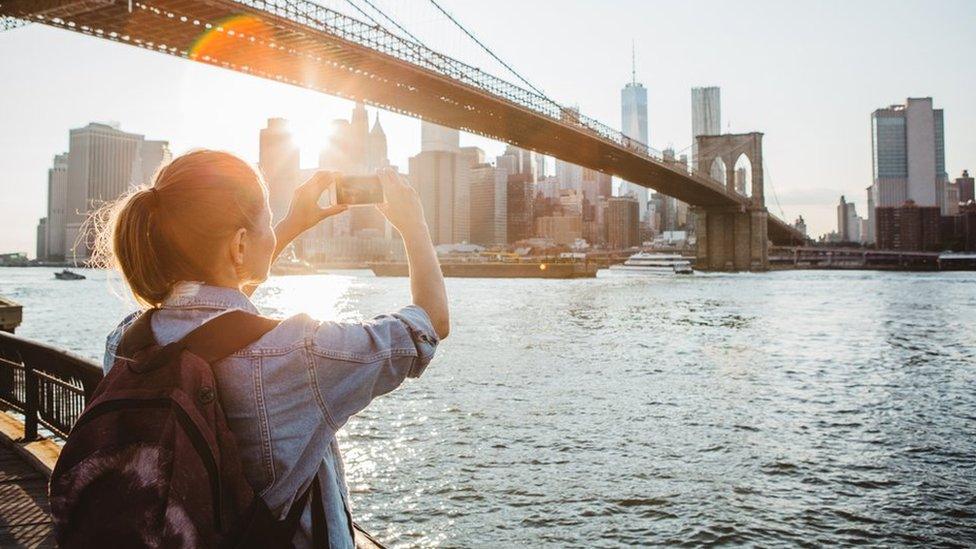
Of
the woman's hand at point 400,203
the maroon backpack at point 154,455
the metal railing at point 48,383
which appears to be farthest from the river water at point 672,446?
the metal railing at point 48,383

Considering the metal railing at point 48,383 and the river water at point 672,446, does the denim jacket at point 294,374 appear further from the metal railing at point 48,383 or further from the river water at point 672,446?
the metal railing at point 48,383

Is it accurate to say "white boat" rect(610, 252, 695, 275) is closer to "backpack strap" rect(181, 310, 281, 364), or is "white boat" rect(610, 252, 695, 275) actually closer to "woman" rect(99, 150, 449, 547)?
"woman" rect(99, 150, 449, 547)

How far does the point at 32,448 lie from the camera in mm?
4270

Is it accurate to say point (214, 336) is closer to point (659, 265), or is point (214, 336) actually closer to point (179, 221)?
point (179, 221)

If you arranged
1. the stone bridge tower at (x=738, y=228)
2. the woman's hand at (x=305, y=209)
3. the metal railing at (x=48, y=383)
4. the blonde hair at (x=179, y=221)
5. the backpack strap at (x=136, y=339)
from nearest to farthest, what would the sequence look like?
1. the backpack strap at (x=136, y=339)
2. the blonde hair at (x=179, y=221)
3. the woman's hand at (x=305, y=209)
4. the metal railing at (x=48, y=383)
5. the stone bridge tower at (x=738, y=228)

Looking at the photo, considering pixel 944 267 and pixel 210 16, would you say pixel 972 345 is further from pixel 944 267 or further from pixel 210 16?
pixel 944 267

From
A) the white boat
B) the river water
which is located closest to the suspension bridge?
the river water

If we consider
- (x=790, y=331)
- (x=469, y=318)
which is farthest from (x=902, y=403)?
(x=469, y=318)

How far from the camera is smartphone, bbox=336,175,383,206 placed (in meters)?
1.37

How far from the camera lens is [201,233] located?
1.23m

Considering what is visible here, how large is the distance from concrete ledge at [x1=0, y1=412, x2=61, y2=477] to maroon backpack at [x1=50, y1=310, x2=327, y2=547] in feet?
11.1

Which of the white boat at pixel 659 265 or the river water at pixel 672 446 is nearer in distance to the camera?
the river water at pixel 672 446

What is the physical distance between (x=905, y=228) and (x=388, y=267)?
109m

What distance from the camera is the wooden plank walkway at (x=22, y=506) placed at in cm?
301
